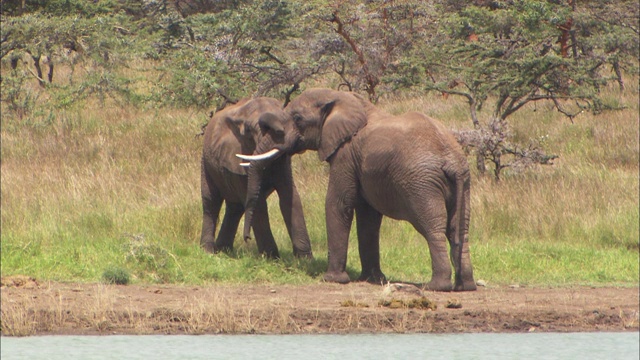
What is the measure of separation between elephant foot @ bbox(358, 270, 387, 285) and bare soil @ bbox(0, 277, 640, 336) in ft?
2.36

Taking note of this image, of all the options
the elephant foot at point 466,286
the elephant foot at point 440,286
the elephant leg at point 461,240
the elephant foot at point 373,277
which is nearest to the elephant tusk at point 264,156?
the elephant foot at point 373,277

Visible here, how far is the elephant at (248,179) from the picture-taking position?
10.9 metres

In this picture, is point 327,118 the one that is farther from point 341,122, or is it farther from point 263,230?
point 263,230

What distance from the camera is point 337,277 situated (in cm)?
1066

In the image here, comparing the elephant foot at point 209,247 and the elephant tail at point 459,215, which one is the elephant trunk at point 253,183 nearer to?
the elephant foot at point 209,247

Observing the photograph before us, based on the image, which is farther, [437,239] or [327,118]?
[327,118]

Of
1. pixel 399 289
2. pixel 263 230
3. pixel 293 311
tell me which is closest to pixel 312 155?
pixel 263 230

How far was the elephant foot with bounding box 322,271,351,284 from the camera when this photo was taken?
10.6 meters

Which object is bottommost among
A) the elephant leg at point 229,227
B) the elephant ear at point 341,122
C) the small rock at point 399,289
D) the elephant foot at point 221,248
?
the elephant foot at point 221,248

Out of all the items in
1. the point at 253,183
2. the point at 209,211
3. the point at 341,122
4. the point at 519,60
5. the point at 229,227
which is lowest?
the point at 229,227

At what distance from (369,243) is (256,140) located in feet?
4.96

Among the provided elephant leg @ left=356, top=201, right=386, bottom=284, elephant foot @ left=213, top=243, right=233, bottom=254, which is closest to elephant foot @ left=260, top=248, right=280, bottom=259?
elephant foot @ left=213, top=243, right=233, bottom=254

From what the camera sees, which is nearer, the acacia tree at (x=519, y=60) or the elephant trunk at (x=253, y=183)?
the elephant trunk at (x=253, y=183)

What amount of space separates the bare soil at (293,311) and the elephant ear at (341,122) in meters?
1.44
